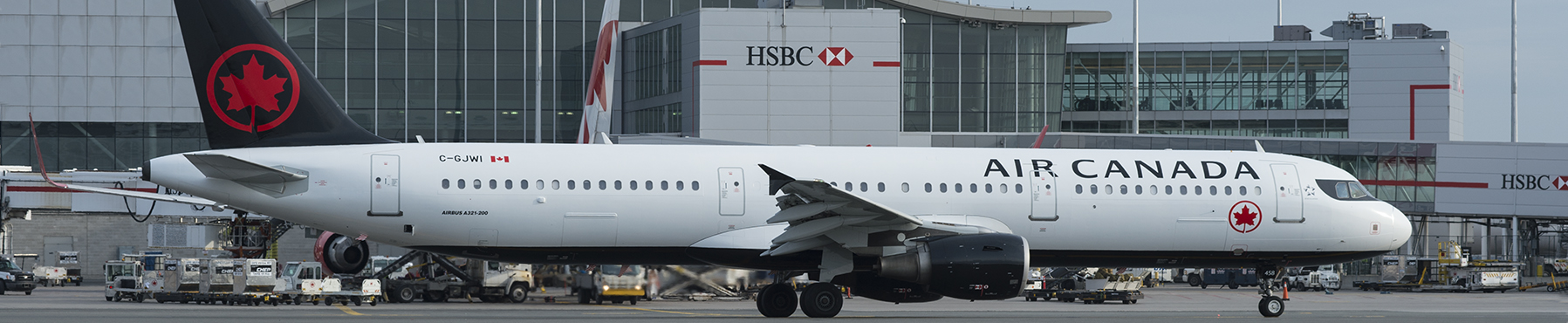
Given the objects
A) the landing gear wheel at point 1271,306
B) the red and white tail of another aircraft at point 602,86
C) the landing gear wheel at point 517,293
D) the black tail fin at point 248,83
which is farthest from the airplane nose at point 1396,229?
the red and white tail of another aircraft at point 602,86

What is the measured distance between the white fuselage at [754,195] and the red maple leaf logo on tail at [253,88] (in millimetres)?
646

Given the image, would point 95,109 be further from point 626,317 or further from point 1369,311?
point 1369,311

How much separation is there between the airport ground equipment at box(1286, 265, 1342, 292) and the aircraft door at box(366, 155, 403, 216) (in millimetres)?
34313

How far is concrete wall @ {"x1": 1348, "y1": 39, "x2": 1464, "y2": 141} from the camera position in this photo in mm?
62156

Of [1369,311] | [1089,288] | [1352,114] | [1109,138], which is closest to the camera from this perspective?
[1369,311]

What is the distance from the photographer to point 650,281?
25.9 meters

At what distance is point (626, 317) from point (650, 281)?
20.6 ft

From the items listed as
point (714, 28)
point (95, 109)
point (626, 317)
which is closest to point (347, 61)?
point (95, 109)

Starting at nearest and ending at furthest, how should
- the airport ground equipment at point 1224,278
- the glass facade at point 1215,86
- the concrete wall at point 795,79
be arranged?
A: the airport ground equipment at point 1224,278 → the concrete wall at point 795,79 → the glass facade at point 1215,86

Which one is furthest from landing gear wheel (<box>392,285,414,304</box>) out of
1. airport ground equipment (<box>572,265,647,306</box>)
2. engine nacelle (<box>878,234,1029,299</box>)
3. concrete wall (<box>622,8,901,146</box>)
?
concrete wall (<box>622,8,901,146</box>)

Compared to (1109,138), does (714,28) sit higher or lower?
higher

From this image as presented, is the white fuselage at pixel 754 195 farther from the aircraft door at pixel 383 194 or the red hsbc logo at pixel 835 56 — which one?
the red hsbc logo at pixel 835 56

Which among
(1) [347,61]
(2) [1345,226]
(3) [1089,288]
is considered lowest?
(3) [1089,288]

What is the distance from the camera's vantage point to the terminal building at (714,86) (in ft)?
152
